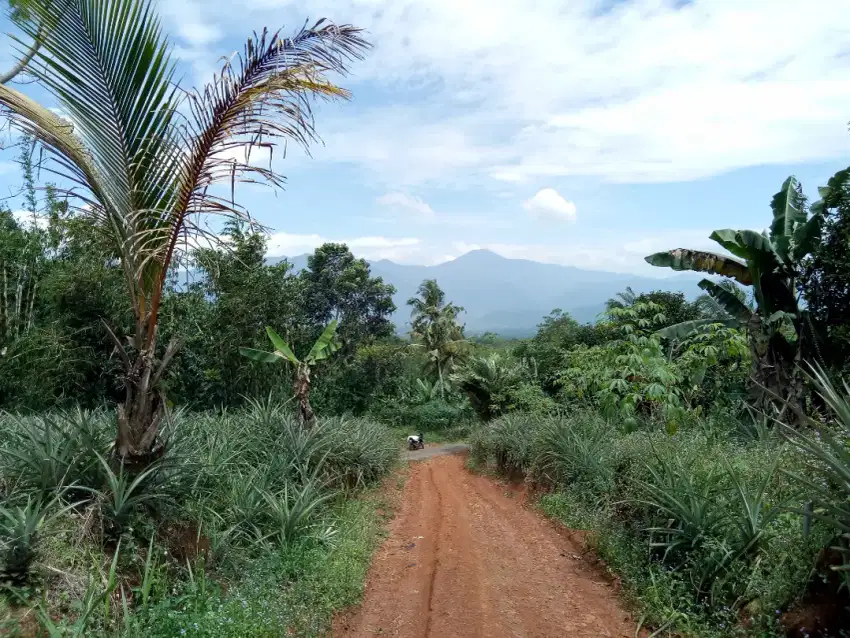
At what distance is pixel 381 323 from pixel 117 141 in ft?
98.7

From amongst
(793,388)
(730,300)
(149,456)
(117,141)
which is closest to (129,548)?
(149,456)

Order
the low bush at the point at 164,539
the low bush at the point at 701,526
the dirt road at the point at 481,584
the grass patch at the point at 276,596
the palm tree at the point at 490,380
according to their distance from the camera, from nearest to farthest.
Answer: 1. the low bush at the point at 164,539
2. the grass patch at the point at 276,596
3. the low bush at the point at 701,526
4. the dirt road at the point at 481,584
5. the palm tree at the point at 490,380

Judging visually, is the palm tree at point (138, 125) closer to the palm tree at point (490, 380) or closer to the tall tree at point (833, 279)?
the tall tree at point (833, 279)

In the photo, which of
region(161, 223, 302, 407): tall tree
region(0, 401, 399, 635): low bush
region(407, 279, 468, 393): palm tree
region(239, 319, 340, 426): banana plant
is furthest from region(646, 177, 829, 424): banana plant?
region(407, 279, 468, 393): palm tree

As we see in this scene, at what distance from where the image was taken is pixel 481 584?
5.48 meters

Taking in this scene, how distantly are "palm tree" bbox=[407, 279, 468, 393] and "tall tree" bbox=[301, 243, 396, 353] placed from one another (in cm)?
219

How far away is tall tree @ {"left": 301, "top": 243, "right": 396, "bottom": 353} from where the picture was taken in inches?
1250

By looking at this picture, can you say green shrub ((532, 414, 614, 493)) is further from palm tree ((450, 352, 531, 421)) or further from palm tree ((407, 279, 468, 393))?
palm tree ((407, 279, 468, 393))

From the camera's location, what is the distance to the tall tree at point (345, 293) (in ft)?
104

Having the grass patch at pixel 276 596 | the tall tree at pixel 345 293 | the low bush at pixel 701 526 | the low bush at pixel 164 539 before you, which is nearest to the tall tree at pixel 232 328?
the low bush at pixel 164 539

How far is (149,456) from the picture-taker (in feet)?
14.7

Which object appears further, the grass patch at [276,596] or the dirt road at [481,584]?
the dirt road at [481,584]

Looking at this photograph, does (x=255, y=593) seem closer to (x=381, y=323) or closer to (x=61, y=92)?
(x=61, y=92)

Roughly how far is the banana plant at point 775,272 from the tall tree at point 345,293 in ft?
70.4
